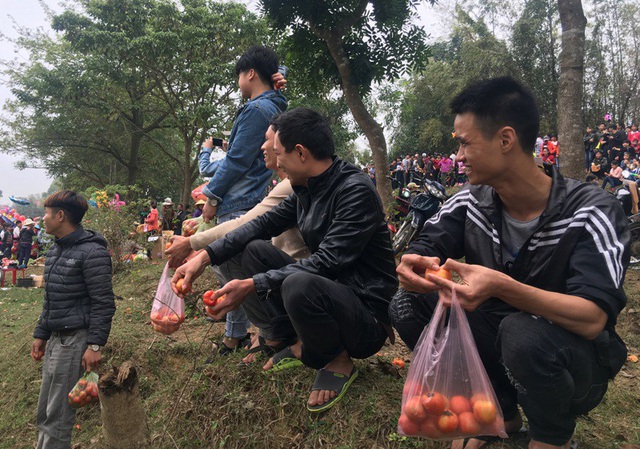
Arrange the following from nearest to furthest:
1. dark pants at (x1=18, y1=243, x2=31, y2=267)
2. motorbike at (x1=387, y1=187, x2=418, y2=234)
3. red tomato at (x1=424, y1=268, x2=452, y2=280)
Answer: red tomato at (x1=424, y1=268, x2=452, y2=280), motorbike at (x1=387, y1=187, x2=418, y2=234), dark pants at (x1=18, y1=243, x2=31, y2=267)

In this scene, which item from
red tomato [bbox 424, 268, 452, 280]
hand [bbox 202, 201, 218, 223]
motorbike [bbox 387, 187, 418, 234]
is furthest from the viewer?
motorbike [bbox 387, 187, 418, 234]

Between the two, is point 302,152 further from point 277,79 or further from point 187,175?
point 187,175

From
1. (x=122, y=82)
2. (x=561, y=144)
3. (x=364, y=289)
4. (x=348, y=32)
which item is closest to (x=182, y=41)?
(x=122, y=82)

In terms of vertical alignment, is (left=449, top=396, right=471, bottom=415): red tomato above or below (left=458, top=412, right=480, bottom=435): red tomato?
above

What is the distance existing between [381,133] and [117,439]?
584 cm

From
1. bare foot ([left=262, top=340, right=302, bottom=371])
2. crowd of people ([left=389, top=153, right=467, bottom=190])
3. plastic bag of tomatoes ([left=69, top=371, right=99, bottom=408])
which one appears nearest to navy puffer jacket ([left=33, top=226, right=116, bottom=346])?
plastic bag of tomatoes ([left=69, top=371, right=99, bottom=408])

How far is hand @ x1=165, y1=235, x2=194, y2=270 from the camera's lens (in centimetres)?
292

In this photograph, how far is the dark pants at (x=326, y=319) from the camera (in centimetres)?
209

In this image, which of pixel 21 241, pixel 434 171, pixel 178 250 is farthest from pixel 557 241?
pixel 434 171

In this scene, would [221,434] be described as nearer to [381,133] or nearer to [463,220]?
[463,220]

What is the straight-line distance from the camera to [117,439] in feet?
7.00

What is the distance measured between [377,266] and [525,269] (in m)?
0.83

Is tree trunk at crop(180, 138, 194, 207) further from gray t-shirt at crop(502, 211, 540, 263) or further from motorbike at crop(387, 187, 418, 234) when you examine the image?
gray t-shirt at crop(502, 211, 540, 263)

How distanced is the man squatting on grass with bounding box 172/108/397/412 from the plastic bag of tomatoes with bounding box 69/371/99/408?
1088 mm
